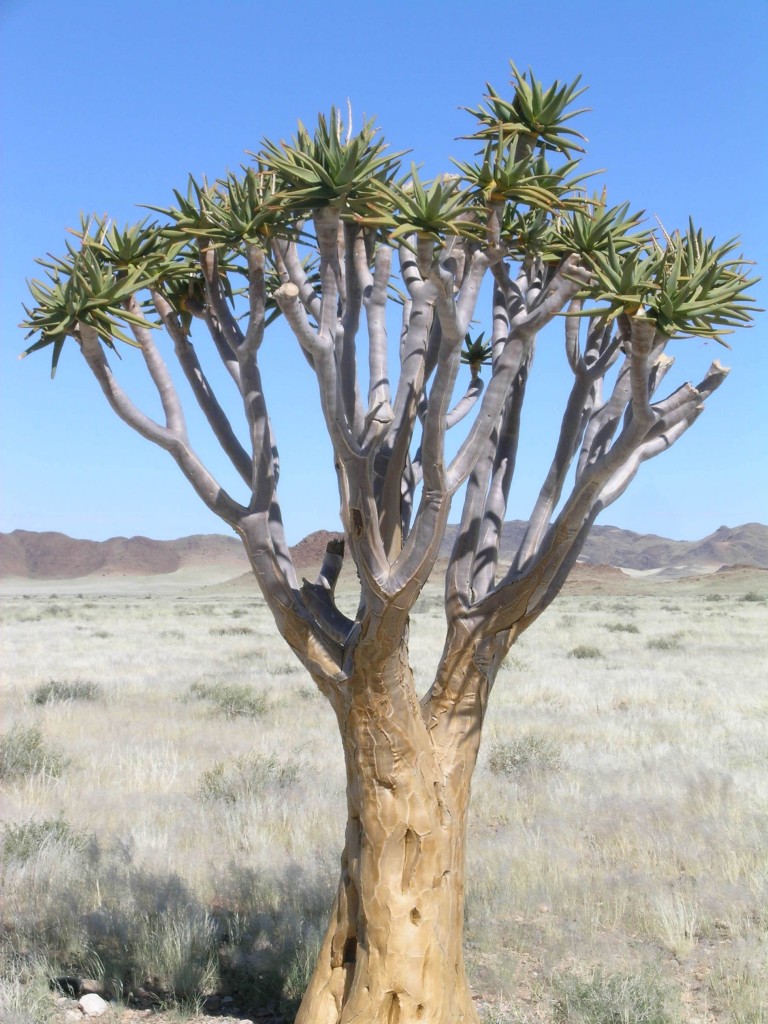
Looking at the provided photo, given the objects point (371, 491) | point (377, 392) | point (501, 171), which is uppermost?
point (501, 171)

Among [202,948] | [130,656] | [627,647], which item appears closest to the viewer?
[202,948]

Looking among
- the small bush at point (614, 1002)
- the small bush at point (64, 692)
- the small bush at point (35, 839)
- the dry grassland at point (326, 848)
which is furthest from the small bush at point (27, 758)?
the small bush at point (614, 1002)

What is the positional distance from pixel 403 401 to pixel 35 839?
5188 millimetres

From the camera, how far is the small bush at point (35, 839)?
6855 millimetres

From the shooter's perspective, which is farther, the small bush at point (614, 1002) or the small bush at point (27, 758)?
the small bush at point (27, 758)

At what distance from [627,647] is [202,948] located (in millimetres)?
17675

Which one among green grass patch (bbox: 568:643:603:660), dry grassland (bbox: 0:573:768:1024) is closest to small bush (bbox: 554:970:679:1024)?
dry grassland (bbox: 0:573:768:1024)

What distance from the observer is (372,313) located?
4410mm

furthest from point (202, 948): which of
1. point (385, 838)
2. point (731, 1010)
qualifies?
point (731, 1010)

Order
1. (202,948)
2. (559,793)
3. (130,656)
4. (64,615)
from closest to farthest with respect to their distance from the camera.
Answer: (202,948) < (559,793) < (130,656) < (64,615)

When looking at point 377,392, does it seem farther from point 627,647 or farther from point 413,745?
point 627,647

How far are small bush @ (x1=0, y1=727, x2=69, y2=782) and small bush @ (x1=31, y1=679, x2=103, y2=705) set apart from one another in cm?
377

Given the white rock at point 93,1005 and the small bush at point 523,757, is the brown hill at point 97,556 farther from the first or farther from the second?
the white rock at point 93,1005

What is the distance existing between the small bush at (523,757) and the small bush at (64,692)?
7135 millimetres
